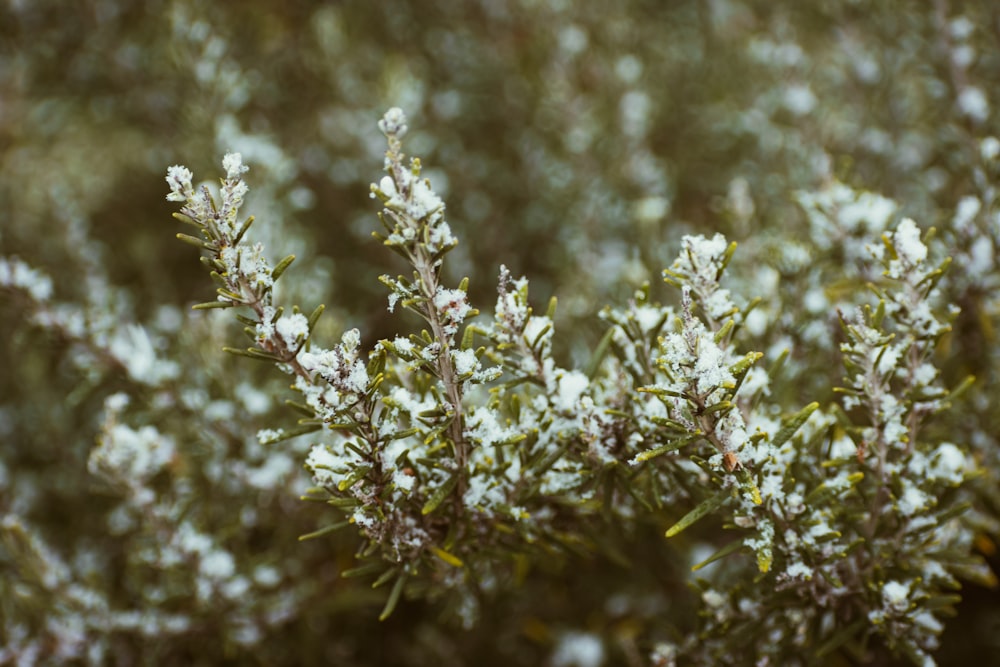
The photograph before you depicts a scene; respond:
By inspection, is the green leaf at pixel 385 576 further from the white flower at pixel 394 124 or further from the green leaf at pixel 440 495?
the white flower at pixel 394 124

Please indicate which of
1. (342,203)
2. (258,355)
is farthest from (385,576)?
(342,203)

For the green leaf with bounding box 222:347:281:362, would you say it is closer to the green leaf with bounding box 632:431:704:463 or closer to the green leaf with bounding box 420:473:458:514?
the green leaf with bounding box 420:473:458:514

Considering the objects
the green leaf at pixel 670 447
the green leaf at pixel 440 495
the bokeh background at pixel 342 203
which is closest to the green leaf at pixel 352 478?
the green leaf at pixel 440 495

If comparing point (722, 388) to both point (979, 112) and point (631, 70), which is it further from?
point (631, 70)

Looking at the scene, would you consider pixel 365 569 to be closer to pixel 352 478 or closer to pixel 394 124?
pixel 352 478

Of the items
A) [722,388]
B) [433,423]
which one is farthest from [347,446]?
[722,388]

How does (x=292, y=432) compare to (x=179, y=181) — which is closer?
(x=179, y=181)
